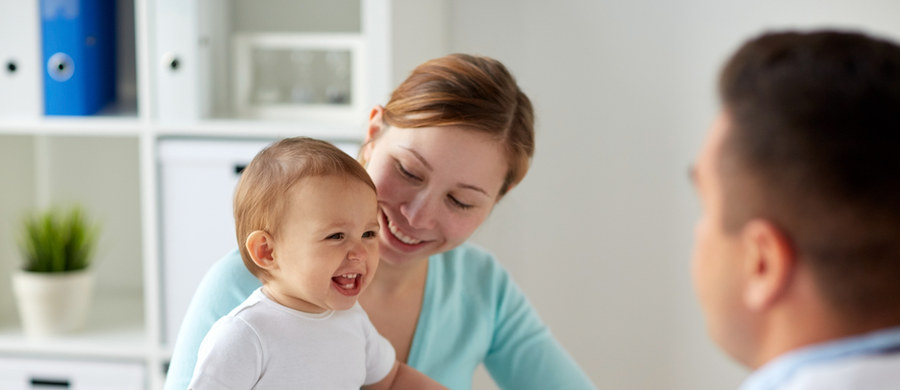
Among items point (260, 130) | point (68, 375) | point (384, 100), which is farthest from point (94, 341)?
point (384, 100)

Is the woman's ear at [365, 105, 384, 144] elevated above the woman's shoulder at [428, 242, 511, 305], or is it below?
above

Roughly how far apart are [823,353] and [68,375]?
203 centimetres

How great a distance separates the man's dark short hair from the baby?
51 centimetres

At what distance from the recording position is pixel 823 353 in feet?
2.17

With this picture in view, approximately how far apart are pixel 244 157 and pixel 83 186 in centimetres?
78

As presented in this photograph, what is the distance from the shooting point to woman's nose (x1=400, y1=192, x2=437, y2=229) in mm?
1299

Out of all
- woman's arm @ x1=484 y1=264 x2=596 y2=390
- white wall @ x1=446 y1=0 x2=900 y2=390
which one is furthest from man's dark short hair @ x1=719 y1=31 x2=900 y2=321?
white wall @ x1=446 y1=0 x2=900 y2=390

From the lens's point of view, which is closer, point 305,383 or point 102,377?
point 305,383

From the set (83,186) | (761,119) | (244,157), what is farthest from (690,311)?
(761,119)

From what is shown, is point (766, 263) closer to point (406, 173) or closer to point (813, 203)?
point (813, 203)

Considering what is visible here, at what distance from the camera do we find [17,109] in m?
2.21

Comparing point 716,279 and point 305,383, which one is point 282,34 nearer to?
point 305,383

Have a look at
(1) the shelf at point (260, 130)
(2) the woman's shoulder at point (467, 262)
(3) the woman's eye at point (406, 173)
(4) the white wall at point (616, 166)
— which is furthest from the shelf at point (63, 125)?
(3) the woman's eye at point (406, 173)

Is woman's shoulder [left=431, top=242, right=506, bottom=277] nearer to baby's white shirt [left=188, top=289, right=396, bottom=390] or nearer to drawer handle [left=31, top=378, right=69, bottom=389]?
baby's white shirt [left=188, top=289, right=396, bottom=390]
